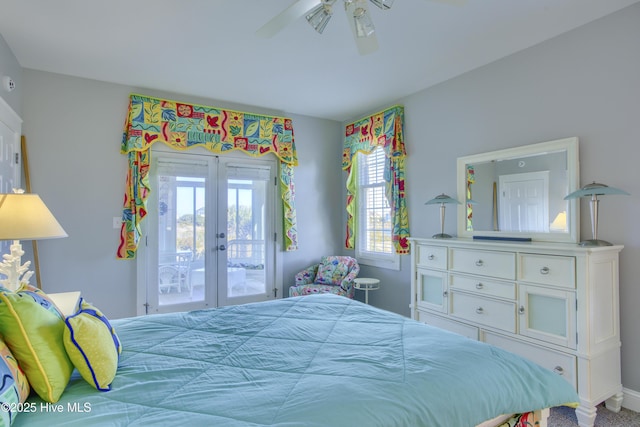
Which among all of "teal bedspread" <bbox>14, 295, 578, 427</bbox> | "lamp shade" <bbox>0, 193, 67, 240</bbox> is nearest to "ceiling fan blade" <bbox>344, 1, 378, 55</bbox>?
"teal bedspread" <bbox>14, 295, 578, 427</bbox>

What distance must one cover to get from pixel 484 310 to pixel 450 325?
37 centimetres

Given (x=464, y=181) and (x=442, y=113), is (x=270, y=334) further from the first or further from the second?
(x=442, y=113)

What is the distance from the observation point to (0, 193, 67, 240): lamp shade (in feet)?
6.07

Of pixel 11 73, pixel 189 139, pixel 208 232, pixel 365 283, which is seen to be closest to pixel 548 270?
pixel 365 283

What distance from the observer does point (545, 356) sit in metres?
2.34

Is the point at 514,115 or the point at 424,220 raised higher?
the point at 514,115

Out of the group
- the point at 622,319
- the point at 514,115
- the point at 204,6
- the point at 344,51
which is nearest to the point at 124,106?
the point at 204,6

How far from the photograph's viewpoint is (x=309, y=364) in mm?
1376

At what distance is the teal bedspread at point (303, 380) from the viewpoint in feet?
3.40

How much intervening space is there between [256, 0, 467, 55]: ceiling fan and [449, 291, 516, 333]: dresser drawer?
6.68 ft

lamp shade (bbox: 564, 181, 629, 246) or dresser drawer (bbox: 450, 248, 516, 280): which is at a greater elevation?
lamp shade (bbox: 564, 181, 629, 246)

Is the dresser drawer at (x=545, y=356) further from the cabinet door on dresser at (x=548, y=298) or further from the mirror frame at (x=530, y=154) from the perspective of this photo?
the mirror frame at (x=530, y=154)

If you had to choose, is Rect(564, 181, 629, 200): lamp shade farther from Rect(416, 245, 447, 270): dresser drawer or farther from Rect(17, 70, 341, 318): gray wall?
Rect(17, 70, 341, 318): gray wall

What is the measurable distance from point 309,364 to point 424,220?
107 inches
